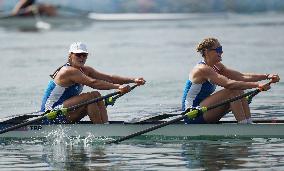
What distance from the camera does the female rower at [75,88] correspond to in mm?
22484

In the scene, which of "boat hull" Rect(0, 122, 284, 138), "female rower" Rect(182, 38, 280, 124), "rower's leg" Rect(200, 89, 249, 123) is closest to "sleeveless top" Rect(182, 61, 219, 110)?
"female rower" Rect(182, 38, 280, 124)

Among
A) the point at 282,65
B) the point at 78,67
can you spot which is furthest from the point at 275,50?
the point at 78,67

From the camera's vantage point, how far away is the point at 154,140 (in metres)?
22.5

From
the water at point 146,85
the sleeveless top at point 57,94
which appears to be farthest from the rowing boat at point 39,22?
the sleeveless top at point 57,94

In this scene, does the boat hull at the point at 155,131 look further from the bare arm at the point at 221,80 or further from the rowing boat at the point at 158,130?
the bare arm at the point at 221,80

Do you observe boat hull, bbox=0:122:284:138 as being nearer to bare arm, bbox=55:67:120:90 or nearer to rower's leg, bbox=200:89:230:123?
rower's leg, bbox=200:89:230:123

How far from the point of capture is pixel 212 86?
73.8ft

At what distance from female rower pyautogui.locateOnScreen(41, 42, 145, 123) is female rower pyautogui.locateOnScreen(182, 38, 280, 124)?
120 centimetres

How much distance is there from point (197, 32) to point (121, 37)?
5.62 metres

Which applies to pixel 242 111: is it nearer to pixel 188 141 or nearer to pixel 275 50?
pixel 188 141

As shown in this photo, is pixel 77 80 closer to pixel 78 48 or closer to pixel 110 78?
pixel 78 48

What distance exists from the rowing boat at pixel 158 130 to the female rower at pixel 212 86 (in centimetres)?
26

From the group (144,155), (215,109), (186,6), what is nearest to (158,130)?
(215,109)

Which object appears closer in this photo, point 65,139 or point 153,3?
point 65,139
